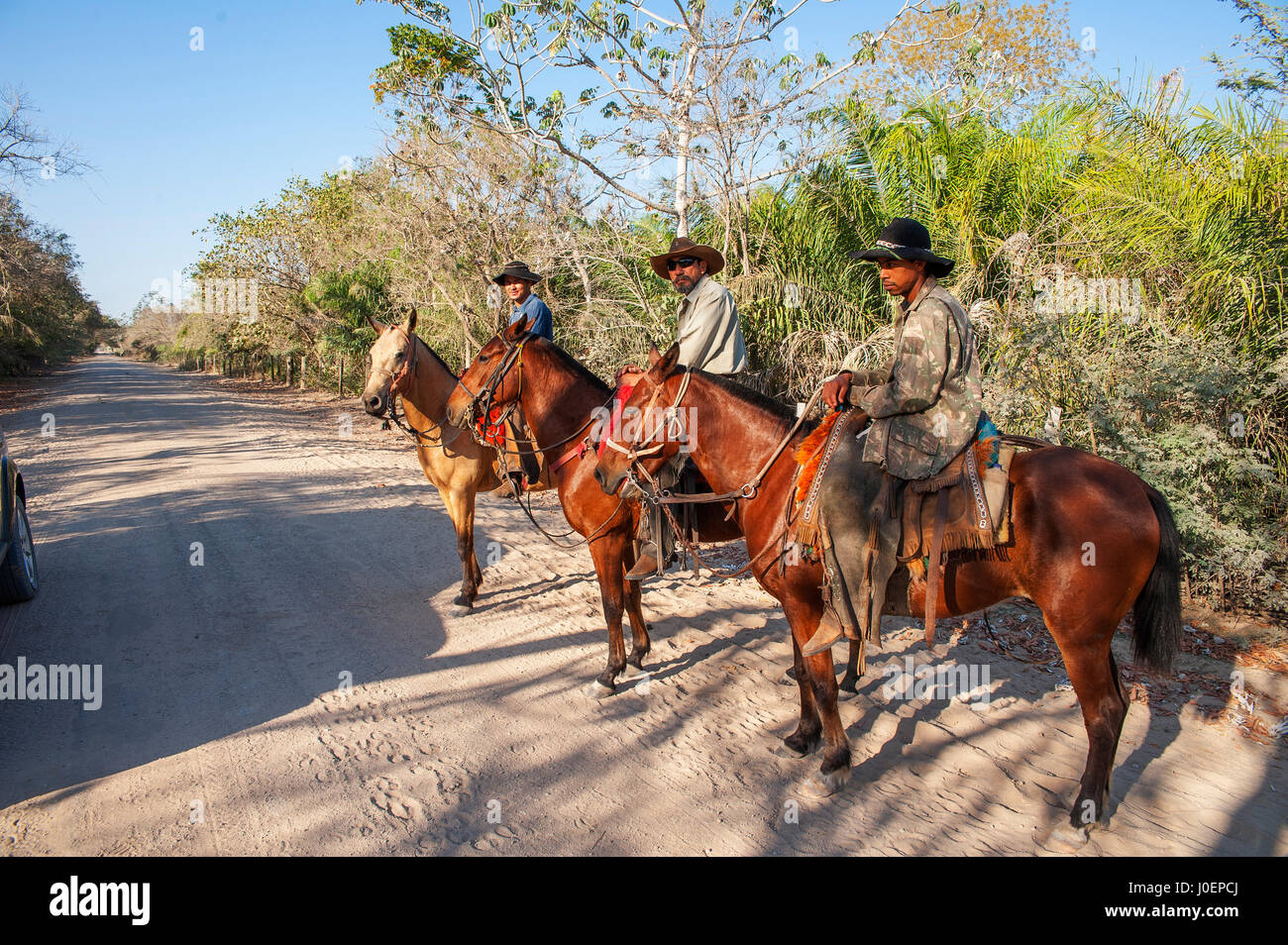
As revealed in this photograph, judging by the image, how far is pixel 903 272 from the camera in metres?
3.55

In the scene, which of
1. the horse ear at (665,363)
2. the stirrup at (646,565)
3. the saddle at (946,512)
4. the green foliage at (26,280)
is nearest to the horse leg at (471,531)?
the stirrup at (646,565)

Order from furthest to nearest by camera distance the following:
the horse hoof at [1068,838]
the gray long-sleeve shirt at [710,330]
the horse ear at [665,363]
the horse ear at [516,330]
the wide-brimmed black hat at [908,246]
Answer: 1. the horse ear at [516,330]
2. the gray long-sleeve shirt at [710,330]
3. the horse ear at [665,363]
4. the wide-brimmed black hat at [908,246]
5. the horse hoof at [1068,838]

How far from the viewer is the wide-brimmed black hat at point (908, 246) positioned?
11.4 feet

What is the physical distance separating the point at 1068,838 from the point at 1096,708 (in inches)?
23.8

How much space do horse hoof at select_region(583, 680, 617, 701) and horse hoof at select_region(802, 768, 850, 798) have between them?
150cm

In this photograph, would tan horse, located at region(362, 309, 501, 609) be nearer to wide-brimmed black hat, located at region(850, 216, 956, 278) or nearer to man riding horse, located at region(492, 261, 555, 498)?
Answer: man riding horse, located at region(492, 261, 555, 498)

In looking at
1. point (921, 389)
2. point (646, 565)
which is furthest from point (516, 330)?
point (921, 389)

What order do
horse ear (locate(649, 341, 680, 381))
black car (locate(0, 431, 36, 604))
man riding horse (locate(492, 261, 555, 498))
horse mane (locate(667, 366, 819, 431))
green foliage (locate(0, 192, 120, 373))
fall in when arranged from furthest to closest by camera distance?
green foliage (locate(0, 192, 120, 373)) → man riding horse (locate(492, 261, 555, 498)) → black car (locate(0, 431, 36, 604)) → horse mane (locate(667, 366, 819, 431)) → horse ear (locate(649, 341, 680, 381))

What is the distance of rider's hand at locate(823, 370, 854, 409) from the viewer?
364cm

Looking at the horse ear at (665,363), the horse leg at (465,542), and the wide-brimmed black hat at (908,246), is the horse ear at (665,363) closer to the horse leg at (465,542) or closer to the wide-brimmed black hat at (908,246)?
the wide-brimmed black hat at (908,246)

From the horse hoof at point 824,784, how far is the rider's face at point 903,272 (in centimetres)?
253

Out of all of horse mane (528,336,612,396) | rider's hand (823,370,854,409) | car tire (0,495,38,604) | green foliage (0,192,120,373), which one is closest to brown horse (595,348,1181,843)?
rider's hand (823,370,854,409)

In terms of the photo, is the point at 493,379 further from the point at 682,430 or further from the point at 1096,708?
the point at 1096,708

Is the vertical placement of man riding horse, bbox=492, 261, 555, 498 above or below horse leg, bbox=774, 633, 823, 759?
above
